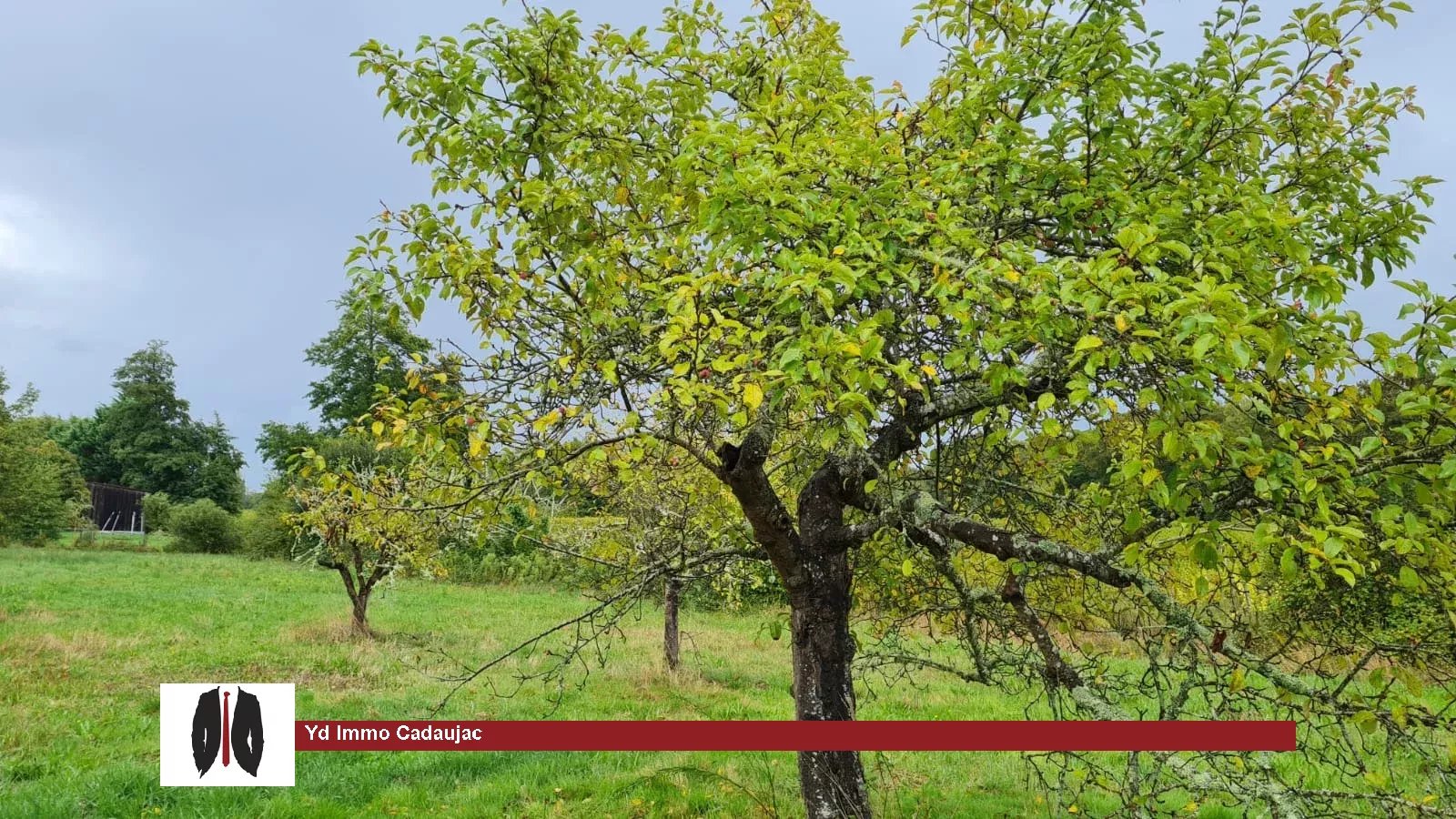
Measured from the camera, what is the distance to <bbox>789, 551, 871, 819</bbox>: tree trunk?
561 centimetres

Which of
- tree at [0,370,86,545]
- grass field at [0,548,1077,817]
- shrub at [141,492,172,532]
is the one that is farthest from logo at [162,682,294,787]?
shrub at [141,492,172,532]

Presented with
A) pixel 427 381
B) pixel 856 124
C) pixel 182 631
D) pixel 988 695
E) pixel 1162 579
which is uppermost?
pixel 856 124

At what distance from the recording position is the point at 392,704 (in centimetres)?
1113

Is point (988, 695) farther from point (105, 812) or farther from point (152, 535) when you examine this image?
point (152, 535)

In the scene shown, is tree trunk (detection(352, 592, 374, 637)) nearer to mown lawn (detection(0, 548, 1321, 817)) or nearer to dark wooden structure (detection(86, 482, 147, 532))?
Result: mown lawn (detection(0, 548, 1321, 817))

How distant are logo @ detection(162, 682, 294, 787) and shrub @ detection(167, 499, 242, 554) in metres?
38.3

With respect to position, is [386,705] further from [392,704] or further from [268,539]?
[268,539]

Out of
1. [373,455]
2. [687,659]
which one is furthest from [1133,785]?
[373,455]

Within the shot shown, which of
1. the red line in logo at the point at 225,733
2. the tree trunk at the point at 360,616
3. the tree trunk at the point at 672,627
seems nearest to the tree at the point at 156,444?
the tree trunk at the point at 360,616

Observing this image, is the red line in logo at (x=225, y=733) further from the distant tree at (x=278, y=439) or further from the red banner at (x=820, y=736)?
the distant tree at (x=278, y=439)

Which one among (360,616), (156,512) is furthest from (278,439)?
(360,616)

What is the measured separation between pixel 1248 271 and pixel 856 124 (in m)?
2.29

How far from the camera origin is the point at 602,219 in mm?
4855

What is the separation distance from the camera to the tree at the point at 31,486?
2748 cm
